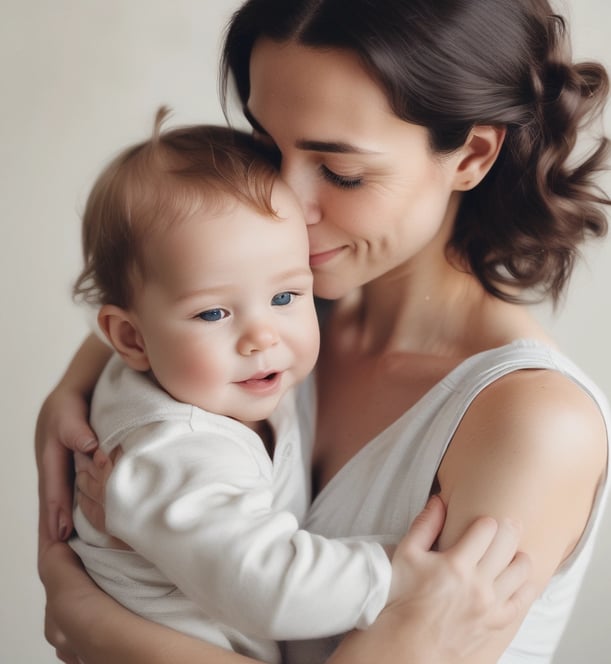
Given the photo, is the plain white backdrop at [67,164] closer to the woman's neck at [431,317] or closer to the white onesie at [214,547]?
the woman's neck at [431,317]

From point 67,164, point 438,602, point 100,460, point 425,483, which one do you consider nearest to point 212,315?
point 100,460

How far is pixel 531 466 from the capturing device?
3.96 feet

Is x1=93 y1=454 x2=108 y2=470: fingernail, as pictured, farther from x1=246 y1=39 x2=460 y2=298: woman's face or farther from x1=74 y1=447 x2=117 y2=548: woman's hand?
x1=246 y1=39 x2=460 y2=298: woman's face

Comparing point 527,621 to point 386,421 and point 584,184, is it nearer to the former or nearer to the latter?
point 386,421

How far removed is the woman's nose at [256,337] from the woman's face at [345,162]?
0.22 meters

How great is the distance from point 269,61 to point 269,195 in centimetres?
23

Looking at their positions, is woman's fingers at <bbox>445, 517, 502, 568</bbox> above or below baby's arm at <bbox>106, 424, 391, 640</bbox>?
above

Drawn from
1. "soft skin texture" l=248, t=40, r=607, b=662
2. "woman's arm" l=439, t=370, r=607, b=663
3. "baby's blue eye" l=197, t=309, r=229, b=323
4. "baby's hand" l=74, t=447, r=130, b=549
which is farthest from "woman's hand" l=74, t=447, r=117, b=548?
"woman's arm" l=439, t=370, r=607, b=663

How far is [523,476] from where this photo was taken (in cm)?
121

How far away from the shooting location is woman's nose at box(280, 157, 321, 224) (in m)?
1.43

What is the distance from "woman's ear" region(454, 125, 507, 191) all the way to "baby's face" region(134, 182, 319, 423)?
32cm

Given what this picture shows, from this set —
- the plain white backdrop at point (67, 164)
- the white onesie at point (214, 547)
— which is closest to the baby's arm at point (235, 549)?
the white onesie at point (214, 547)

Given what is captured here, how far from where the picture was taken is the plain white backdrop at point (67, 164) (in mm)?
2480

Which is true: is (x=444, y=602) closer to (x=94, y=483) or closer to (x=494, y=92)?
(x=94, y=483)
